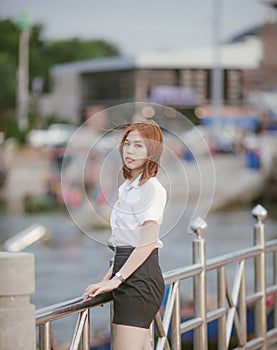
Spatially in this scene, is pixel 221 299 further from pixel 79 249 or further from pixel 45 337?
pixel 79 249

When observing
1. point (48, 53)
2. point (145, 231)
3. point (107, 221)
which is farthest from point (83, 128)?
point (48, 53)

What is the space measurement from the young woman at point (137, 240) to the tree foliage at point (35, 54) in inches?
3713

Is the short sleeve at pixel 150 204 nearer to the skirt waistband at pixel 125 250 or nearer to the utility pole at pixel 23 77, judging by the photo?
the skirt waistband at pixel 125 250

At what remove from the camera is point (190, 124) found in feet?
18.7

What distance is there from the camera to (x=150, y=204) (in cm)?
487

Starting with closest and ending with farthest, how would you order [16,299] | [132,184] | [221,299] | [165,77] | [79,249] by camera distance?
[16,299] < [132,184] < [221,299] < [79,249] < [165,77]

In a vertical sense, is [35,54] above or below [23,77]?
above

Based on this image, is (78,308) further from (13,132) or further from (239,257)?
(13,132)

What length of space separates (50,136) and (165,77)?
16097mm

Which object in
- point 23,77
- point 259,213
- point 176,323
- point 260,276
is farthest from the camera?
point 23,77

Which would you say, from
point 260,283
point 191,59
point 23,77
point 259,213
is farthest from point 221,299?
point 23,77

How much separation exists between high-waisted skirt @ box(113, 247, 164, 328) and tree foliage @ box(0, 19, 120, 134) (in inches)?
3715

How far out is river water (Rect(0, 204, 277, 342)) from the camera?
78.2ft

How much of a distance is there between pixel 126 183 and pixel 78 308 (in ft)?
1.89
